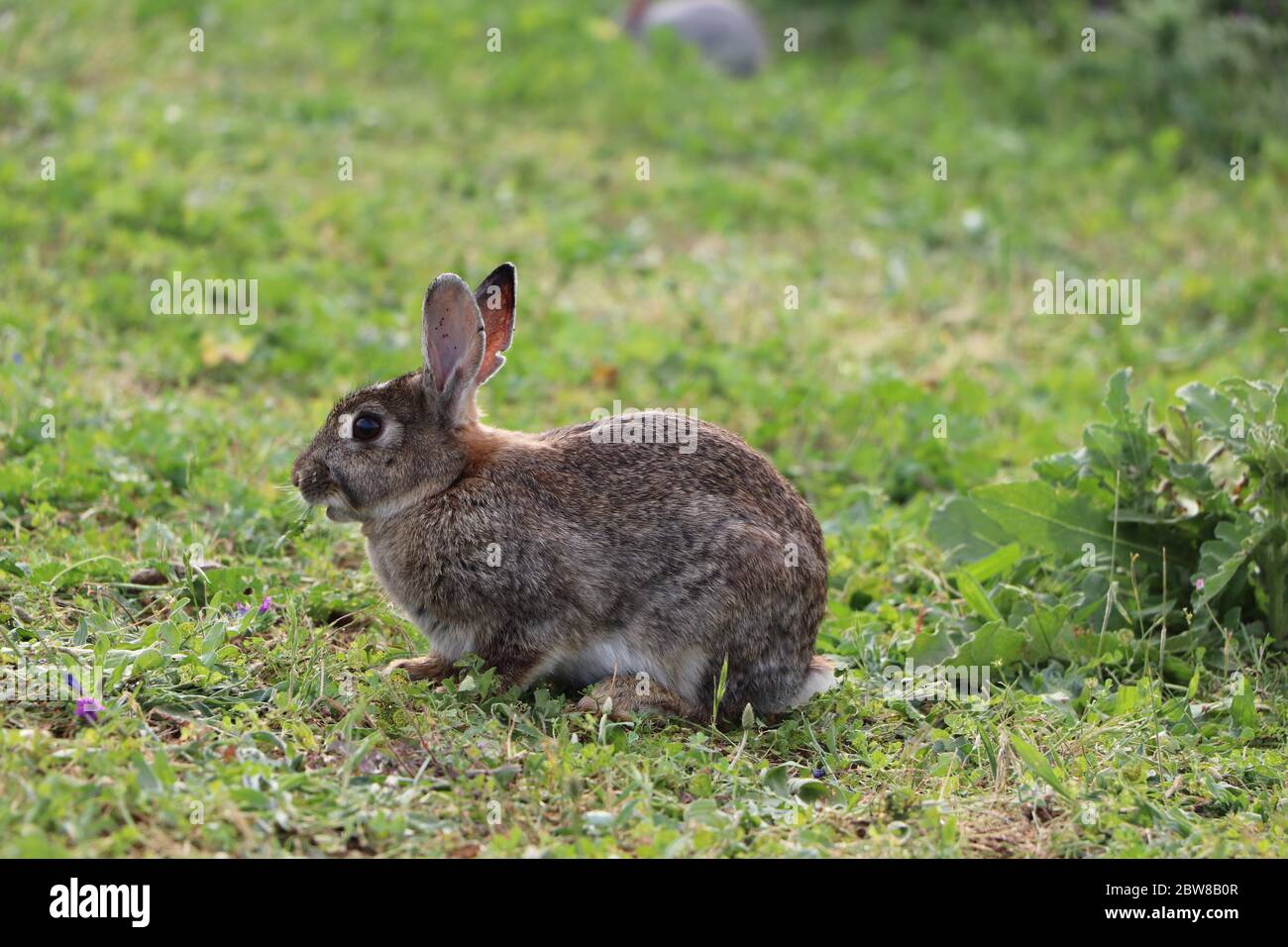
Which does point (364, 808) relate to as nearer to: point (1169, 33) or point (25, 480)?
point (25, 480)

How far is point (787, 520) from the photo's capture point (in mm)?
5367

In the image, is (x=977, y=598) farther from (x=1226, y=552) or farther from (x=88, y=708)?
(x=88, y=708)

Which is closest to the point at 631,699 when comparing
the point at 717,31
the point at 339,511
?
→ the point at 339,511

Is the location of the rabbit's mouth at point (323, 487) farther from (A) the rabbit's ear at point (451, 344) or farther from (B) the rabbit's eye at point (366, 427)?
(A) the rabbit's ear at point (451, 344)

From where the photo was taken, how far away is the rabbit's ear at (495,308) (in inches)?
216

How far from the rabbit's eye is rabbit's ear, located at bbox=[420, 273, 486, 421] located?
219 millimetres

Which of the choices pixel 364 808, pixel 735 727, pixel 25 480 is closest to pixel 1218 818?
pixel 735 727

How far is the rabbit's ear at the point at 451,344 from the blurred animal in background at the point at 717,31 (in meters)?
9.25

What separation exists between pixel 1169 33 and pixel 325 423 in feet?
31.4

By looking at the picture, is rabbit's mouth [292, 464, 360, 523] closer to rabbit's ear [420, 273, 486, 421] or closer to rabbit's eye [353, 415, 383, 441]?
rabbit's eye [353, 415, 383, 441]

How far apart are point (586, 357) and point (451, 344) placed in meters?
3.22

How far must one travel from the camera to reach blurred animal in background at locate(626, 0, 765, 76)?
13977mm

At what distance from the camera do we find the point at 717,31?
46.1 feet

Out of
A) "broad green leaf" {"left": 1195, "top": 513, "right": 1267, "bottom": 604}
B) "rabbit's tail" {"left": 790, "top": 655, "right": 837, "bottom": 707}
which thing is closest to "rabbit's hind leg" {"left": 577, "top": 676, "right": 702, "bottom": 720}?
"rabbit's tail" {"left": 790, "top": 655, "right": 837, "bottom": 707}
